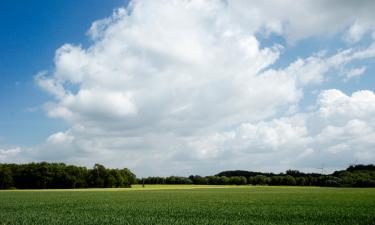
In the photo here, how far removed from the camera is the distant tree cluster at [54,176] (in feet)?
398

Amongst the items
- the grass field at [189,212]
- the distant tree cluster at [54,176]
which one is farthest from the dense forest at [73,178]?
the grass field at [189,212]

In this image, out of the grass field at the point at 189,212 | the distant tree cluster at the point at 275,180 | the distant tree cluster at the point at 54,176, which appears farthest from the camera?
the distant tree cluster at the point at 275,180

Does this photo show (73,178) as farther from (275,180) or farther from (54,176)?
(275,180)

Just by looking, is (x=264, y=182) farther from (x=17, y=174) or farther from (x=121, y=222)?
(x=121, y=222)

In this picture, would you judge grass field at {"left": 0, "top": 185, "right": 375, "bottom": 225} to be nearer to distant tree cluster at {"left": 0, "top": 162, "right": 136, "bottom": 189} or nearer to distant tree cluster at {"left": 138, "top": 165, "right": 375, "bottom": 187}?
distant tree cluster at {"left": 0, "top": 162, "right": 136, "bottom": 189}

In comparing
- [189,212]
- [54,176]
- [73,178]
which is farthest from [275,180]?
[189,212]

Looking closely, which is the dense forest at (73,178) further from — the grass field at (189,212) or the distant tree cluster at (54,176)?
the grass field at (189,212)

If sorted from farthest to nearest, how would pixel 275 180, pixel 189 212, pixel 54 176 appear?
pixel 275 180, pixel 54 176, pixel 189 212

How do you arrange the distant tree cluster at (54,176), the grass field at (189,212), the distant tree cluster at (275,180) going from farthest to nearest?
the distant tree cluster at (275,180), the distant tree cluster at (54,176), the grass field at (189,212)

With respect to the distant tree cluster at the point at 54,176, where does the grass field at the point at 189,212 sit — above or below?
below

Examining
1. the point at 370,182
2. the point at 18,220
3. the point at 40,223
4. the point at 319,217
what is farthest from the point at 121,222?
the point at 370,182

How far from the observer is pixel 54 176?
125938 millimetres

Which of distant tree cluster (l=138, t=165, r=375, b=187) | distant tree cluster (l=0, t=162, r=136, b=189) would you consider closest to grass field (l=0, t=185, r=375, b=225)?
distant tree cluster (l=0, t=162, r=136, b=189)

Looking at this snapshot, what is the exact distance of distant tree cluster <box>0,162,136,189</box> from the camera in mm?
121438
